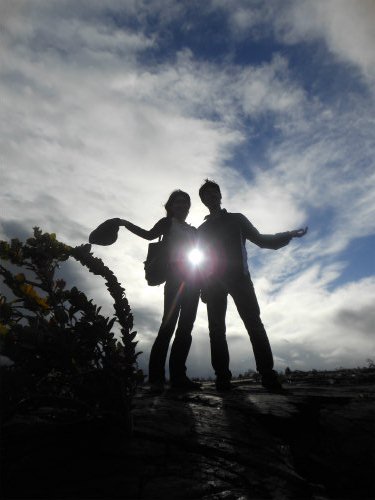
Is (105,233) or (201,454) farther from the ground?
(105,233)


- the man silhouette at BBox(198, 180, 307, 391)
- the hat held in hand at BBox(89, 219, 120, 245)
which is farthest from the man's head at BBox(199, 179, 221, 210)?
the hat held in hand at BBox(89, 219, 120, 245)

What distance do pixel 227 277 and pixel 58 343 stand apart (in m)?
3.16

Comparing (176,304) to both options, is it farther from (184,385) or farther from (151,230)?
(151,230)

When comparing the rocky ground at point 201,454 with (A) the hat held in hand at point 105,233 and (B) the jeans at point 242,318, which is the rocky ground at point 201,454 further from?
(A) the hat held in hand at point 105,233

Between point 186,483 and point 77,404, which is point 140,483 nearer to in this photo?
point 186,483

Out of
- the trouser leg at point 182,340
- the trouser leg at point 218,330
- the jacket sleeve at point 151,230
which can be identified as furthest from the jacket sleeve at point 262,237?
the trouser leg at point 182,340

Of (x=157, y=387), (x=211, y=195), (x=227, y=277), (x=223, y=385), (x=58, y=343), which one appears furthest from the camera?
(x=211, y=195)

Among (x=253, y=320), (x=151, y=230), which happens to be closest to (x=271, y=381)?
(x=253, y=320)

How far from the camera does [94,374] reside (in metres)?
2.27

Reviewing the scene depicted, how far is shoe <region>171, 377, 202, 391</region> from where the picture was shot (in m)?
4.30

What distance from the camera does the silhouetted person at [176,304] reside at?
14.5 feet

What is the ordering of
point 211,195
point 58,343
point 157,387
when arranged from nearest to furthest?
point 58,343
point 157,387
point 211,195

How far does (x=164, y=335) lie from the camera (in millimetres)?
4473

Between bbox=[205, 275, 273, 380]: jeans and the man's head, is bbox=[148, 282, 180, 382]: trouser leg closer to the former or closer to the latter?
bbox=[205, 275, 273, 380]: jeans
